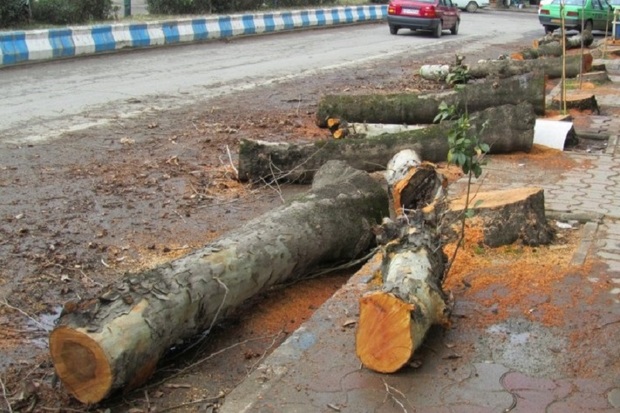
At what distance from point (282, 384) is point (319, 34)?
78.3 feet

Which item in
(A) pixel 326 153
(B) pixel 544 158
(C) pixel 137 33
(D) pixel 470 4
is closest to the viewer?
(A) pixel 326 153

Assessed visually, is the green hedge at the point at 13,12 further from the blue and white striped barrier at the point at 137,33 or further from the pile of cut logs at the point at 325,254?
the pile of cut logs at the point at 325,254

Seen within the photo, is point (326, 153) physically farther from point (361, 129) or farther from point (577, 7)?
point (577, 7)

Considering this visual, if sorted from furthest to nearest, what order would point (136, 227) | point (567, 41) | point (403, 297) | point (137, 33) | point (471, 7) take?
point (471, 7)
point (567, 41)
point (137, 33)
point (136, 227)
point (403, 297)

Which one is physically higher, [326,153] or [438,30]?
[326,153]

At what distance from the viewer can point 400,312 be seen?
13.9 ft

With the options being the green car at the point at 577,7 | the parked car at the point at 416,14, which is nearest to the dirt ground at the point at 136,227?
the parked car at the point at 416,14

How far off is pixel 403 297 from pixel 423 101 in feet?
22.6

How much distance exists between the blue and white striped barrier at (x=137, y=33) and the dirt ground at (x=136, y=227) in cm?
638

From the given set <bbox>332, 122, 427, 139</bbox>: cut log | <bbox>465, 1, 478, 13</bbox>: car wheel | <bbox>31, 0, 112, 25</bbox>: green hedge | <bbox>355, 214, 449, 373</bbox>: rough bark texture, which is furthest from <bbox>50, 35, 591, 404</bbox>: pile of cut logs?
<bbox>465, 1, 478, 13</bbox>: car wheel

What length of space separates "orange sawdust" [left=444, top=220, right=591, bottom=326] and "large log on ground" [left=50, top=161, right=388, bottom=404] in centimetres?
86

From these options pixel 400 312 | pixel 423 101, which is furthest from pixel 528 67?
pixel 400 312

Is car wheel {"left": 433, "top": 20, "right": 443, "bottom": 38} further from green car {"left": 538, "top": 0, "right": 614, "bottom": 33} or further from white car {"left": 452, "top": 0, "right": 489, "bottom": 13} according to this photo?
white car {"left": 452, "top": 0, "right": 489, "bottom": 13}

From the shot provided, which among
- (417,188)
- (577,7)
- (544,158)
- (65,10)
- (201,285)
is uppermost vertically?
(65,10)
